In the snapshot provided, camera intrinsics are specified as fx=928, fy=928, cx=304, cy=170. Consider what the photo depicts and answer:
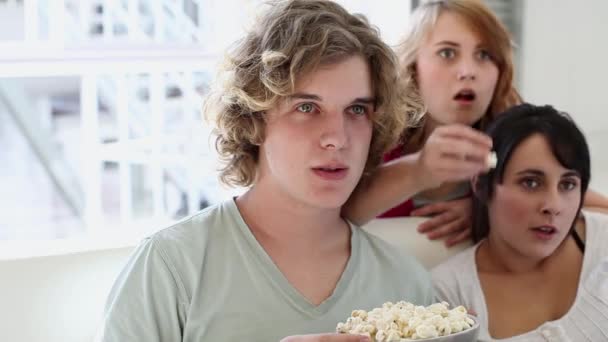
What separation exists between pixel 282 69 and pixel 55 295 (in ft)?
1.80

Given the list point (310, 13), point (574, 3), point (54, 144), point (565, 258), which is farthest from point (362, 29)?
point (54, 144)

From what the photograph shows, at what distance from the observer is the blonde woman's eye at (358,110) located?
1.46 m

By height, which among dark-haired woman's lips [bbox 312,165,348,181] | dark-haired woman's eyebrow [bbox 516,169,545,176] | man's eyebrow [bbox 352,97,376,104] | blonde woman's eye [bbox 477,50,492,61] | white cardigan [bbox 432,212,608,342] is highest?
blonde woman's eye [bbox 477,50,492,61]

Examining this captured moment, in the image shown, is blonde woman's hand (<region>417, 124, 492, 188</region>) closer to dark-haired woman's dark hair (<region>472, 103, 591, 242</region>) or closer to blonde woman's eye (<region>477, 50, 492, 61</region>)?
dark-haired woman's dark hair (<region>472, 103, 591, 242</region>)

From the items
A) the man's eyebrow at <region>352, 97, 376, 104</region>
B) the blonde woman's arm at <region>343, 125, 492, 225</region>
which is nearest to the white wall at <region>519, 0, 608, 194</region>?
the blonde woman's arm at <region>343, 125, 492, 225</region>

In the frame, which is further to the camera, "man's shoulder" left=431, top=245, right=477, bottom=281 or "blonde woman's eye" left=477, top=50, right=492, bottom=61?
"blonde woman's eye" left=477, top=50, right=492, bottom=61

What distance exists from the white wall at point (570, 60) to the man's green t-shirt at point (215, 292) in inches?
67.2

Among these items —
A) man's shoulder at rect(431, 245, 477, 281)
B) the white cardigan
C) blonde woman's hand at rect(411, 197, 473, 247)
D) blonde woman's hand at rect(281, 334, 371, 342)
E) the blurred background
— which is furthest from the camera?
the blurred background

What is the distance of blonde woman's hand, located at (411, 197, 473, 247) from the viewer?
1.84 metres

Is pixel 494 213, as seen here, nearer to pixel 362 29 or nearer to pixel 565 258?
pixel 565 258

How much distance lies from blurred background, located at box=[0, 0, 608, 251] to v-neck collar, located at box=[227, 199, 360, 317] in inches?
7.7

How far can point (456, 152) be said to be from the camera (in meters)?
1.42

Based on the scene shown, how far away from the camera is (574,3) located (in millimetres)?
3051

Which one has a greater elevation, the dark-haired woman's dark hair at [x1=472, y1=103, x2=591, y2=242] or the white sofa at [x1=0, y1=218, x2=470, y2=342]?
the dark-haired woman's dark hair at [x1=472, y1=103, x2=591, y2=242]
